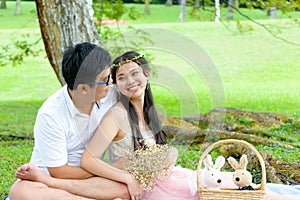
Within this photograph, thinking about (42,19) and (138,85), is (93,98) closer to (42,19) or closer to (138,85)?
(138,85)

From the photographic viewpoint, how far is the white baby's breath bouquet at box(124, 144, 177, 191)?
9.92 ft

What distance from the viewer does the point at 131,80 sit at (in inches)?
118

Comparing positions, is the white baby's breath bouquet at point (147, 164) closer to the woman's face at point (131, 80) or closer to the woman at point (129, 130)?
the woman at point (129, 130)

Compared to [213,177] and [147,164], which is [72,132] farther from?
[213,177]

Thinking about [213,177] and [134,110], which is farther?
[134,110]

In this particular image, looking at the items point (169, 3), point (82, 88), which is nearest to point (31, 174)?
point (82, 88)

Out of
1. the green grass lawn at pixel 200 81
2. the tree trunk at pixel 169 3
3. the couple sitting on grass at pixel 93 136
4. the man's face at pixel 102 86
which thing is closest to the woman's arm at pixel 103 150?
the couple sitting on grass at pixel 93 136

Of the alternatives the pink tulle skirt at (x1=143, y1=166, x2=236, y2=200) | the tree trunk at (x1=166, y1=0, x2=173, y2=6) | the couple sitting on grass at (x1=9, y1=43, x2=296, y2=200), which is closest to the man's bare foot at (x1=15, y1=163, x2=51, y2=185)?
the couple sitting on grass at (x1=9, y1=43, x2=296, y2=200)

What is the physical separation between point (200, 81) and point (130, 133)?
23.1 feet

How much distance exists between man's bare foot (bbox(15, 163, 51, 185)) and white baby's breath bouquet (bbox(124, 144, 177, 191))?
43cm

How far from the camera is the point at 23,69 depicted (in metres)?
14.2

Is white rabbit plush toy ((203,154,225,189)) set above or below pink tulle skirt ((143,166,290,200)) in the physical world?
above

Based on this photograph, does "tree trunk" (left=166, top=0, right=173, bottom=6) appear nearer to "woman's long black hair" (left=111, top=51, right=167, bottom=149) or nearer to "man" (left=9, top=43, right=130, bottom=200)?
"woman's long black hair" (left=111, top=51, right=167, bottom=149)

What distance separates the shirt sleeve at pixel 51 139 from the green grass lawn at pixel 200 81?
2.00 feet
